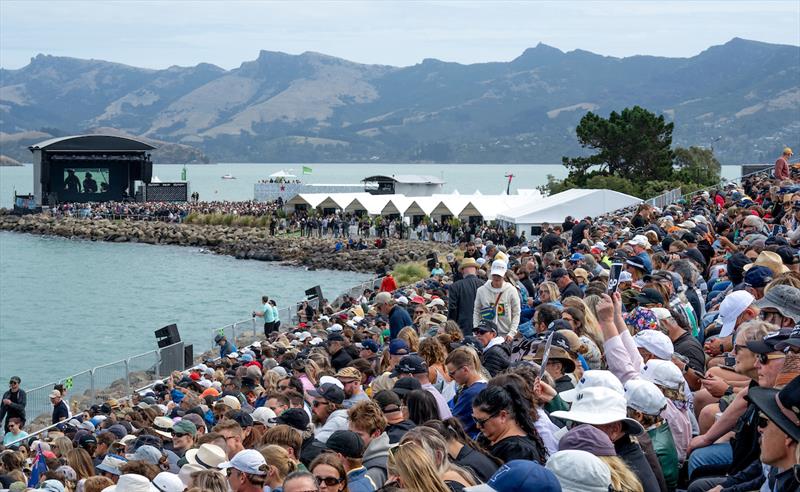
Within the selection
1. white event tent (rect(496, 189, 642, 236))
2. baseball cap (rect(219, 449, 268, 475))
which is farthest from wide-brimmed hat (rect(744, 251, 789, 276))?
white event tent (rect(496, 189, 642, 236))

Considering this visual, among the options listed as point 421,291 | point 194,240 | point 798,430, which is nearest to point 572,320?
point 798,430

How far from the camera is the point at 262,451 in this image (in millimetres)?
→ 6355

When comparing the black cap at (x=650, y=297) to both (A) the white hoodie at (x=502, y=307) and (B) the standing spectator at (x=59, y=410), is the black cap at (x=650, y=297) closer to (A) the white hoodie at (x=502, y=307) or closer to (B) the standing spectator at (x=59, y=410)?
(A) the white hoodie at (x=502, y=307)

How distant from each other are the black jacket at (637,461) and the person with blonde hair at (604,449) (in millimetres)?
86

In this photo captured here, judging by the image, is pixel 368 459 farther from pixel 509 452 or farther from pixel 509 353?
pixel 509 353

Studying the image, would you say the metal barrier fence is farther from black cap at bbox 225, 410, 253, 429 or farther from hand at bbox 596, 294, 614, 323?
hand at bbox 596, 294, 614, 323

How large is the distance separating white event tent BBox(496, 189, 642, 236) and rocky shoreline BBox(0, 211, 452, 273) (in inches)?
391

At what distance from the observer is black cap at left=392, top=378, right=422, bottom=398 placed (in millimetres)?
7142

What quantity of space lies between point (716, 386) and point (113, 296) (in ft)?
156

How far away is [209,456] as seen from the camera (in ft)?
22.9

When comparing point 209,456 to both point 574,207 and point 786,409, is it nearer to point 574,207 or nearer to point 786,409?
point 786,409

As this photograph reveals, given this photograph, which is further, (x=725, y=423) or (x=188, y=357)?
(x=188, y=357)

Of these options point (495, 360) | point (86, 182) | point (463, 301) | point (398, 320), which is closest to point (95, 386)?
point (398, 320)

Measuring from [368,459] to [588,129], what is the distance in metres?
52.5
